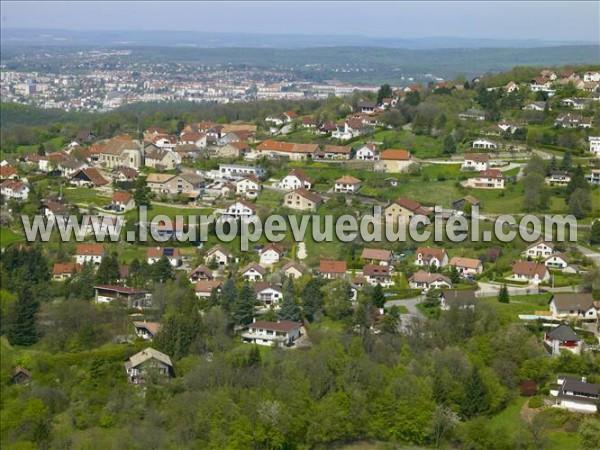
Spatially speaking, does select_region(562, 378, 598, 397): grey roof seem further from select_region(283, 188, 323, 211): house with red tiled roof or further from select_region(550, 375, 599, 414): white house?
select_region(283, 188, 323, 211): house with red tiled roof

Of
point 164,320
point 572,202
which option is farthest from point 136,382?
point 572,202

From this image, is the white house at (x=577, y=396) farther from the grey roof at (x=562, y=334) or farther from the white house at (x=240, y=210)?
the white house at (x=240, y=210)

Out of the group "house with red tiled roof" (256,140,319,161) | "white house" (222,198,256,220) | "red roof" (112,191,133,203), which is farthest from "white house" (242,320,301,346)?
"house with red tiled roof" (256,140,319,161)

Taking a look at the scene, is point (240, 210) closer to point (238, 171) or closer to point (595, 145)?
point (238, 171)

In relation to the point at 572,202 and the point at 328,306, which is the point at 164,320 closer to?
the point at 328,306

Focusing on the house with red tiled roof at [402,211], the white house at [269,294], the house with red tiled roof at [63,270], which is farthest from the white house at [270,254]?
the house with red tiled roof at [63,270]

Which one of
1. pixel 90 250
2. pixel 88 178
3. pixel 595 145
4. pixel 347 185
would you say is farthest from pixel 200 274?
pixel 595 145
